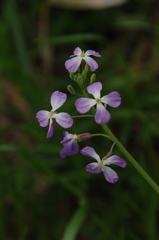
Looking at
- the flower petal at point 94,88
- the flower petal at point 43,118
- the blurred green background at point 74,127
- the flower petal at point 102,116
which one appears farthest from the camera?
the blurred green background at point 74,127

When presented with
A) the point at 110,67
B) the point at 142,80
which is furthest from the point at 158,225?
the point at 110,67

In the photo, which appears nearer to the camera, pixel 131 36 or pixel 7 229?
pixel 7 229

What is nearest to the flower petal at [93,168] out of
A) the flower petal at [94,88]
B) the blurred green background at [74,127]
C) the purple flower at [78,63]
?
the flower petal at [94,88]

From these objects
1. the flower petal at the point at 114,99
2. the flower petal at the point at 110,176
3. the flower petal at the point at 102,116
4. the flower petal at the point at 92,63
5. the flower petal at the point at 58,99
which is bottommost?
the flower petal at the point at 110,176

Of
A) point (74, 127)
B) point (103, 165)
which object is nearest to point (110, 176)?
point (103, 165)

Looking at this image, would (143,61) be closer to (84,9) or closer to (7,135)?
(84,9)

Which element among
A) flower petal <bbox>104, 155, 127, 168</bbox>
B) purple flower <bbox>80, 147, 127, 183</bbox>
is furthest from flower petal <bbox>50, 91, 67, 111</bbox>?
flower petal <bbox>104, 155, 127, 168</bbox>

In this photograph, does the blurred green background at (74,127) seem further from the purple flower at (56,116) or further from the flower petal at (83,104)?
the flower petal at (83,104)

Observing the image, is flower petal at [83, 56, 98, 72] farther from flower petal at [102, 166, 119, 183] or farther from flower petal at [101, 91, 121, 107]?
flower petal at [102, 166, 119, 183]

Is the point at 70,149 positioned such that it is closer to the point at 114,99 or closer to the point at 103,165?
the point at 103,165
